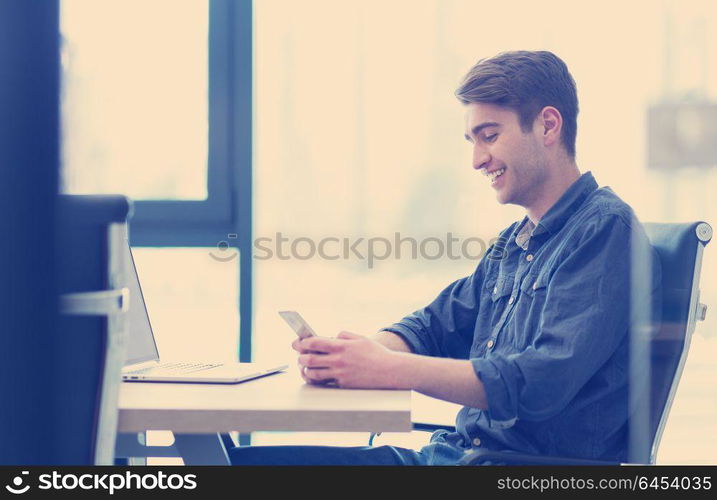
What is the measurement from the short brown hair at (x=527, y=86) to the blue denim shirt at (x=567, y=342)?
0.48ft

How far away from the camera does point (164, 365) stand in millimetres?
1574

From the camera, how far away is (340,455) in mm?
1416

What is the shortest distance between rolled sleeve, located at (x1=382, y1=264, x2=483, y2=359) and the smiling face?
0.22 m

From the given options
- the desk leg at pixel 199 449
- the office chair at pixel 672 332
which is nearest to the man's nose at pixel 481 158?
the office chair at pixel 672 332

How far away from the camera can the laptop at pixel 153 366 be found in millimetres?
1398

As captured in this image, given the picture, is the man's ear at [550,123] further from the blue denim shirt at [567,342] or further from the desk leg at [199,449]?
the desk leg at [199,449]

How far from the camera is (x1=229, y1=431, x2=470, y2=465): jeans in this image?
141 cm

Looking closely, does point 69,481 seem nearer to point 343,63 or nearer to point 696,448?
point 343,63

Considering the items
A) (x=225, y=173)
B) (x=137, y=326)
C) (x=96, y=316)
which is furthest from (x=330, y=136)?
(x=96, y=316)

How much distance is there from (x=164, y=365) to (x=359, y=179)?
124 cm

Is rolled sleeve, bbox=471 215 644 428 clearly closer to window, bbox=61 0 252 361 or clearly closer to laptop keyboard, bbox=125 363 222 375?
laptop keyboard, bbox=125 363 222 375

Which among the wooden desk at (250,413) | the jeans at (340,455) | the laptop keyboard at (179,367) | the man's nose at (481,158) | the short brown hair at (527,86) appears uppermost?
the short brown hair at (527,86)

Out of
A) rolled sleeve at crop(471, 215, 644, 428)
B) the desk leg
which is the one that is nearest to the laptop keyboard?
the desk leg

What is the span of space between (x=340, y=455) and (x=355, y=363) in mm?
228
